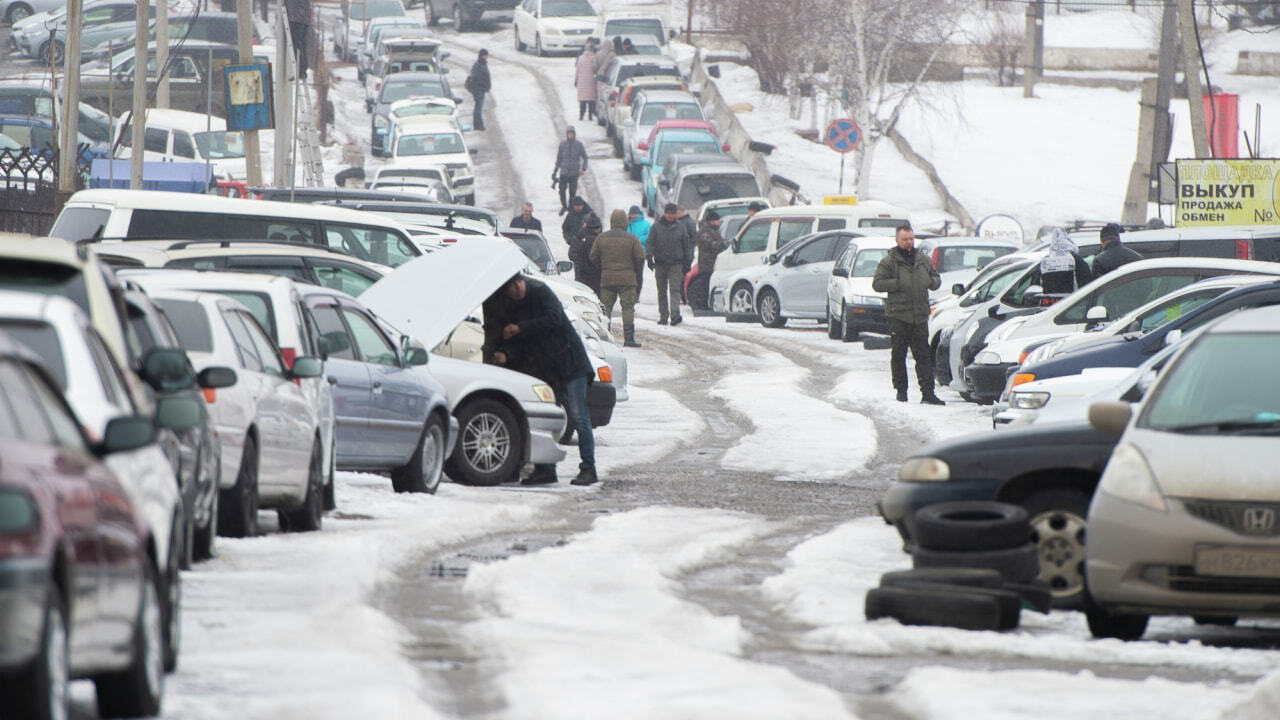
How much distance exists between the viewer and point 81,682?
6.57m

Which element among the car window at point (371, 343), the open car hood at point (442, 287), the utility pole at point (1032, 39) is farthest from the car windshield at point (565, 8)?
the car window at point (371, 343)

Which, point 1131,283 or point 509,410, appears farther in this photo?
point 1131,283

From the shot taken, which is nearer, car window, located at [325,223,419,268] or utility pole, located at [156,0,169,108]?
car window, located at [325,223,419,268]

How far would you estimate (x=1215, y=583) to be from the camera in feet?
24.9

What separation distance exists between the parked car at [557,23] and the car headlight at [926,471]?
57.9 metres

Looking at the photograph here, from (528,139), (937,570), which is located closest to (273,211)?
(937,570)

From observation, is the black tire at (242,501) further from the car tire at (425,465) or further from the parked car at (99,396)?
the parked car at (99,396)

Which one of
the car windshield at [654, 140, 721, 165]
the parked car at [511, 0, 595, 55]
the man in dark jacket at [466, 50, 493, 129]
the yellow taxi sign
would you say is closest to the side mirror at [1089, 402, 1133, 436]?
→ the yellow taxi sign

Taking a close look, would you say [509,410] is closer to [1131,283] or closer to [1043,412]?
[1043,412]

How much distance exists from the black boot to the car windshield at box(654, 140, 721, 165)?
29.6 m

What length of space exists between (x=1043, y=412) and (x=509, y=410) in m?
4.85

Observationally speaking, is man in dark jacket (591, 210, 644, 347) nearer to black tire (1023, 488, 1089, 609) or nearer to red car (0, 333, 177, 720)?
black tire (1023, 488, 1089, 609)

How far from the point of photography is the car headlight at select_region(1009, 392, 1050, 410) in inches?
580

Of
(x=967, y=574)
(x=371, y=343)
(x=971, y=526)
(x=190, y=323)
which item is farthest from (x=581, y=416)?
(x=967, y=574)
